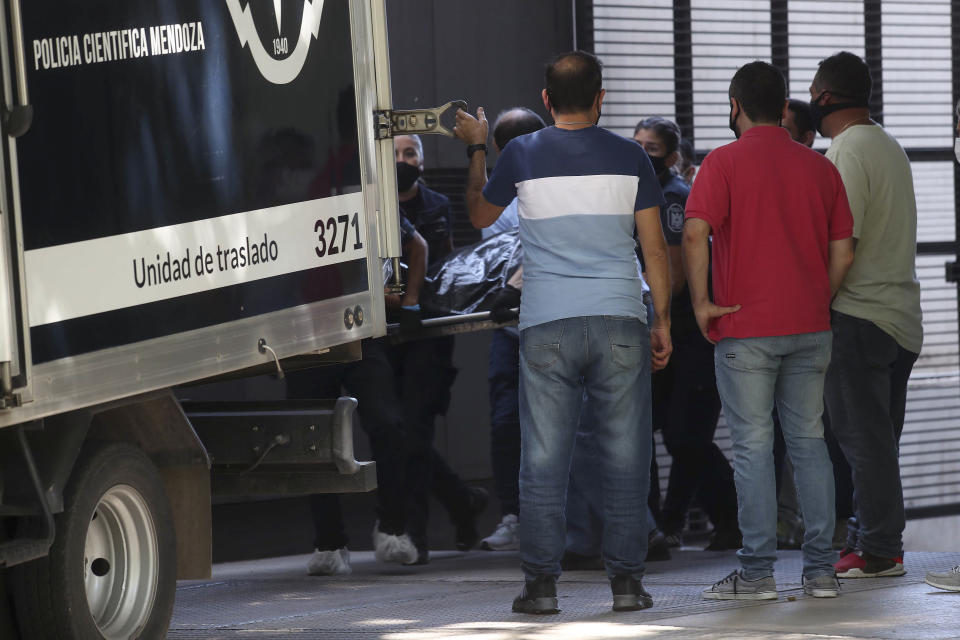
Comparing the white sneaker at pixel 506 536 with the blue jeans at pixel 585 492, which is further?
the white sneaker at pixel 506 536

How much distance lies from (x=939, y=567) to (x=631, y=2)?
4765 mm

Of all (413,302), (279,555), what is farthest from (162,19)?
(279,555)

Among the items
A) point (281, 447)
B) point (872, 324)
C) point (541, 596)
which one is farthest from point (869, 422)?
point (281, 447)

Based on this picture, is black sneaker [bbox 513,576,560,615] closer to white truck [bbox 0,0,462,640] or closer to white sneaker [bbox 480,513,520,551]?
white truck [bbox 0,0,462,640]

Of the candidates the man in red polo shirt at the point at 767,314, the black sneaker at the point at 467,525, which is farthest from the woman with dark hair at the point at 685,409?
the man in red polo shirt at the point at 767,314

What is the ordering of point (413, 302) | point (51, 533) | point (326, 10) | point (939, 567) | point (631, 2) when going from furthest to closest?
point (631, 2) < point (413, 302) < point (939, 567) < point (326, 10) < point (51, 533)

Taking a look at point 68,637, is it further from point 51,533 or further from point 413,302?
point 413,302

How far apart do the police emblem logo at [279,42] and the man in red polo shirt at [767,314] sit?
4.80 ft

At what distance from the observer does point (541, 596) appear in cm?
552

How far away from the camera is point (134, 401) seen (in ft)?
15.3

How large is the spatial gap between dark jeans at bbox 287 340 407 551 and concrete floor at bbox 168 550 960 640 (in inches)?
10.4

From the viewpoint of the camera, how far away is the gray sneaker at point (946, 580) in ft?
18.8

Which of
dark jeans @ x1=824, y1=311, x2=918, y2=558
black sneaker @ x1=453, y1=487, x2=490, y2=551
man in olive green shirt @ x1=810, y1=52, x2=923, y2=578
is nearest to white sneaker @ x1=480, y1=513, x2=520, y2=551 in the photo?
black sneaker @ x1=453, y1=487, x2=490, y2=551

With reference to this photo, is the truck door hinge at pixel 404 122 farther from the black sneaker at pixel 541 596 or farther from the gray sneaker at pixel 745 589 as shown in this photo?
the gray sneaker at pixel 745 589
